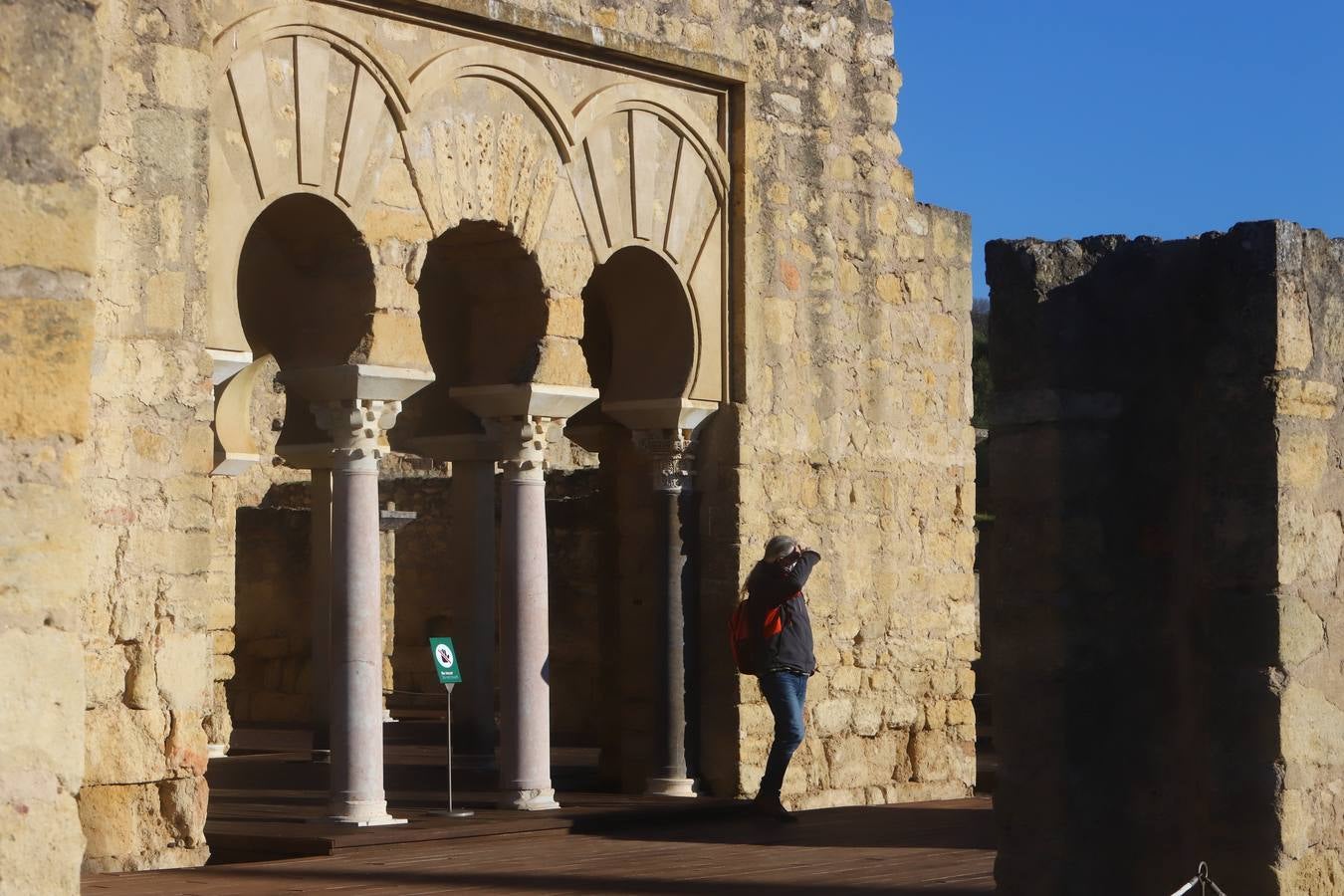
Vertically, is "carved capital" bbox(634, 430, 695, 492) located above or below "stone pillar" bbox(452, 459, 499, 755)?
above

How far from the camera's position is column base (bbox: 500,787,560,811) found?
947 centimetres

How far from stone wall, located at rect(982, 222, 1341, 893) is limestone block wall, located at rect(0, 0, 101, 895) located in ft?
8.93

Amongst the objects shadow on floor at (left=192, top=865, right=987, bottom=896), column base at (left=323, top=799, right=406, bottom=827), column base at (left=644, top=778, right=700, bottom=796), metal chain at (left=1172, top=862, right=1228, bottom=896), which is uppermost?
metal chain at (left=1172, top=862, right=1228, bottom=896)

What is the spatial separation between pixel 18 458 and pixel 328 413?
16.5ft

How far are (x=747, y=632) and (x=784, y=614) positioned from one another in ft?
0.70

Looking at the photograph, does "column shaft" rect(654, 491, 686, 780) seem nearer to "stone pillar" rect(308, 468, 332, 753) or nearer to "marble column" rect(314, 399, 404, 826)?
"marble column" rect(314, 399, 404, 826)

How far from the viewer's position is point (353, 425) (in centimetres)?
892

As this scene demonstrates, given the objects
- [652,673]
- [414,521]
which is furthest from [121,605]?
[414,521]

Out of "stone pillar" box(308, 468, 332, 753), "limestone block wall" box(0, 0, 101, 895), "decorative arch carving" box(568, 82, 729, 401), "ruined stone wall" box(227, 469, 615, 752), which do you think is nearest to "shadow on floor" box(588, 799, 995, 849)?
"decorative arch carving" box(568, 82, 729, 401)

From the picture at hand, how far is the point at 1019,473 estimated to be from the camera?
234 inches

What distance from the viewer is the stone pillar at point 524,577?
955 cm

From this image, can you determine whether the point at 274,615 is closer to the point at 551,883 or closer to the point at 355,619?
the point at 355,619

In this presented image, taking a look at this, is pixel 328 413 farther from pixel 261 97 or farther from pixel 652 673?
pixel 652 673

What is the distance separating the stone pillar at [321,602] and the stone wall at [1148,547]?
6.65 meters
